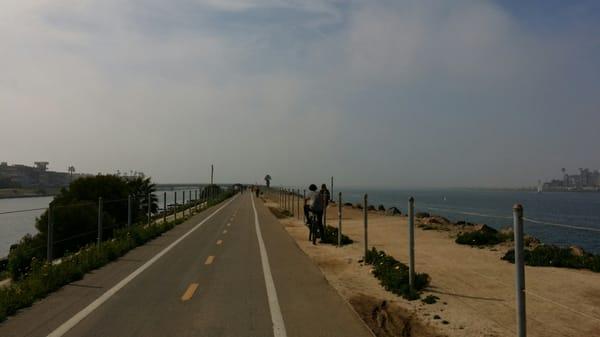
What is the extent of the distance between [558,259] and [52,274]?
11.8 meters

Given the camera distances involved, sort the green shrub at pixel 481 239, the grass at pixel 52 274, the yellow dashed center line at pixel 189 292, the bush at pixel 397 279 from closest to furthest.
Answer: the grass at pixel 52 274 < the yellow dashed center line at pixel 189 292 < the bush at pixel 397 279 < the green shrub at pixel 481 239

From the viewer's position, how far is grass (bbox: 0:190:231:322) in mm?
8211

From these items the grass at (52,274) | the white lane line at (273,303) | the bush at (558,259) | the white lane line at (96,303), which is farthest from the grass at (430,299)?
the grass at (52,274)

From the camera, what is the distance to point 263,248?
53.5 feet

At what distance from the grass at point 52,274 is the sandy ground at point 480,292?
5509 mm

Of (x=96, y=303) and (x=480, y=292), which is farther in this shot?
(x=480, y=292)

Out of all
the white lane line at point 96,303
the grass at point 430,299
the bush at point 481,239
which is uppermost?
the bush at point 481,239

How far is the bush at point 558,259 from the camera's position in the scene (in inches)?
470

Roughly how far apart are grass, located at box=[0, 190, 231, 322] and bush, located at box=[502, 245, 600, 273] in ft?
35.4

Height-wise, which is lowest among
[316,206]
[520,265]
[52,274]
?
[52,274]

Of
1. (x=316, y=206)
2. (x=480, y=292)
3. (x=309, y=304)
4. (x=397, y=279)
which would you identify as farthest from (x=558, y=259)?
(x=316, y=206)

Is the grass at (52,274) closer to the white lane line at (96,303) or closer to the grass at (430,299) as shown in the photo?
the white lane line at (96,303)

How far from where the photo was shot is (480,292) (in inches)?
364

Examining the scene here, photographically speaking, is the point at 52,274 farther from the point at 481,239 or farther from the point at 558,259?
the point at 481,239
